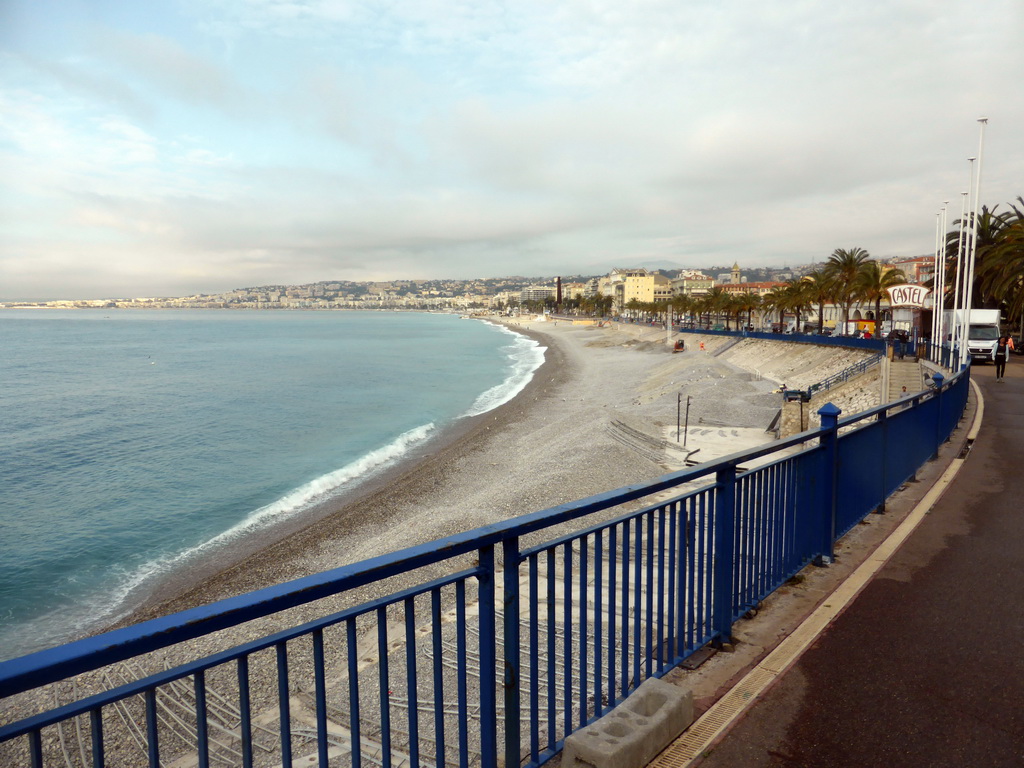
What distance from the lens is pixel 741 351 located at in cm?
5741

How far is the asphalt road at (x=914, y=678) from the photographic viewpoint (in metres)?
3.24

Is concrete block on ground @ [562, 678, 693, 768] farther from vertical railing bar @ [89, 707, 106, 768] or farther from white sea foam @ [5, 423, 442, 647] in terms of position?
white sea foam @ [5, 423, 442, 647]

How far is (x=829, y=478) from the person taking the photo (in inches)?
222

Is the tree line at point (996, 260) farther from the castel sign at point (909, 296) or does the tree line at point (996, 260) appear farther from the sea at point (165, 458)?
the sea at point (165, 458)

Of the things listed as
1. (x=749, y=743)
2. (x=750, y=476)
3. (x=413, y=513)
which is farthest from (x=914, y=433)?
(x=413, y=513)

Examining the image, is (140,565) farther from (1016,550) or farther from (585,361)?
(585,361)

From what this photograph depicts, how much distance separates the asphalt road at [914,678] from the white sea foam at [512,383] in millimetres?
31660

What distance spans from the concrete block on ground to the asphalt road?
0.72ft

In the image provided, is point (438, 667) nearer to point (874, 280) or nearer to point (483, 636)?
point (483, 636)

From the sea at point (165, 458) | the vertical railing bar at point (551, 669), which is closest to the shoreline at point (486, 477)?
the sea at point (165, 458)

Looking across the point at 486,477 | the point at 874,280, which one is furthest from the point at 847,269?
the point at 486,477

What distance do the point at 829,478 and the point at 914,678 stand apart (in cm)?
200

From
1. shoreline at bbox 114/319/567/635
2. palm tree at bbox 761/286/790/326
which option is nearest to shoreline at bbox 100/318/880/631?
shoreline at bbox 114/319/567/635

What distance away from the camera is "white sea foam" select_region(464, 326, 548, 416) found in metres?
39.9
